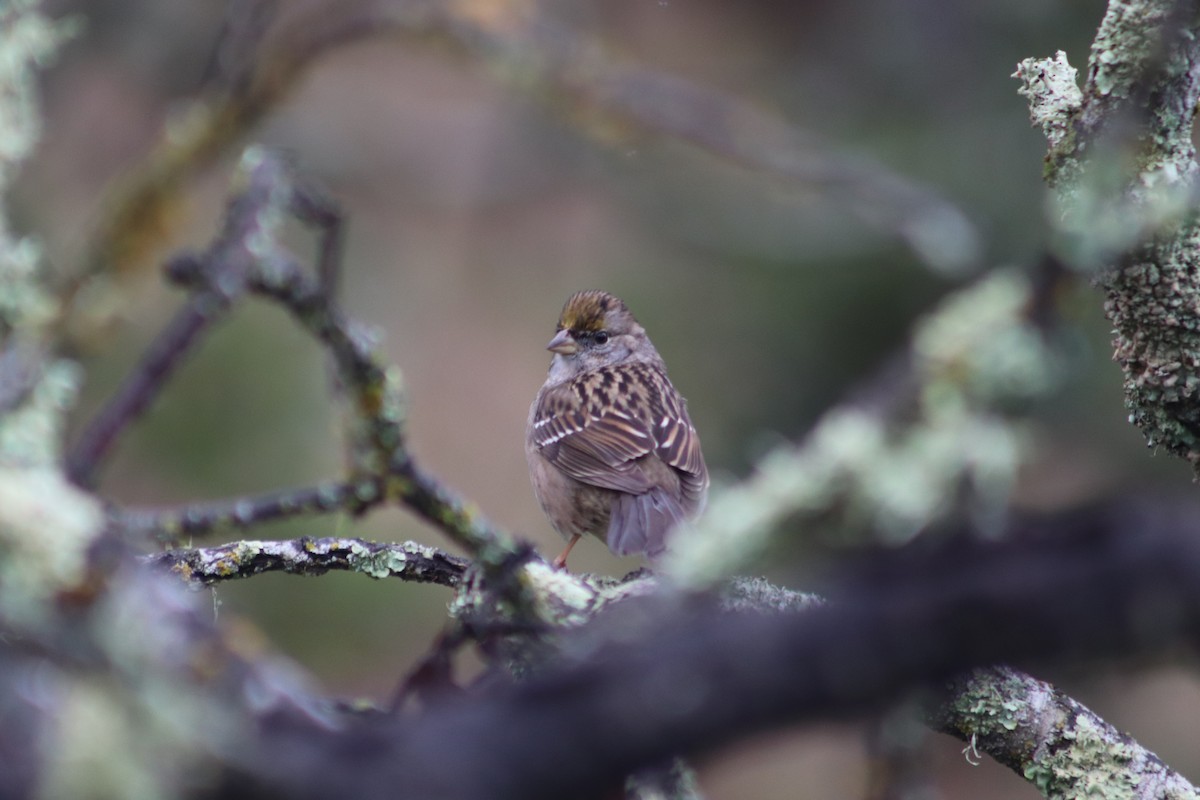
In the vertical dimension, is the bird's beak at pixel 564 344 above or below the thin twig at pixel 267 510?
above

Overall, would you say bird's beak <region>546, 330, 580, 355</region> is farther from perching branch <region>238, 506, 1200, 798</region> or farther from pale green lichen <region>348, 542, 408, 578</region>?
perching branch <region>238, 506, 1200, 798</region>

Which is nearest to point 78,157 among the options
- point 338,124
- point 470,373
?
point 338,124

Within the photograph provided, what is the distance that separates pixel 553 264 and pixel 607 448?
6.02m

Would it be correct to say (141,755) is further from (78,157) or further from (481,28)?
(78,157)

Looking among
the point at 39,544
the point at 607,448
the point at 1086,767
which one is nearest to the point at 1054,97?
the point at 1086,767

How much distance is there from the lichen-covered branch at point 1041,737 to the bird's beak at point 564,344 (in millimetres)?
3116

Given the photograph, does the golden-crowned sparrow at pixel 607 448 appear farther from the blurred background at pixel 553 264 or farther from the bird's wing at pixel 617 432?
the blurred background at pixel 553 264

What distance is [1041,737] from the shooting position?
7.89 feet

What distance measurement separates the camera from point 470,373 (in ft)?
33.7

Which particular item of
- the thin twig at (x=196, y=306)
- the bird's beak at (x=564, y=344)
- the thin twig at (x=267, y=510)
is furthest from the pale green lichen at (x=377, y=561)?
the bird's beak at (x=564, y=344)

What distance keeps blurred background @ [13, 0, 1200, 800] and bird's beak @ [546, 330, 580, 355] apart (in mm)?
1085

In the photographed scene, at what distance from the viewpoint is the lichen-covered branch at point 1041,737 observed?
2.35 m

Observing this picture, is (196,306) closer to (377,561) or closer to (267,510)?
(267,510)

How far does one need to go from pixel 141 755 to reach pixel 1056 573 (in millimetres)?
707
